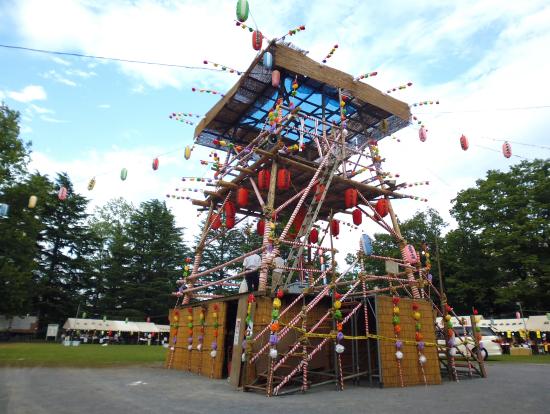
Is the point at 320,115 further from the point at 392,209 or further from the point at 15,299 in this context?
the point at 15,299

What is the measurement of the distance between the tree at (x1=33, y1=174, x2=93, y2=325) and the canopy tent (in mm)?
7485

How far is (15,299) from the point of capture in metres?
34.8

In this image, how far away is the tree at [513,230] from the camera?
33.0 meters

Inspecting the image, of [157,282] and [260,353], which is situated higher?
[157,282]

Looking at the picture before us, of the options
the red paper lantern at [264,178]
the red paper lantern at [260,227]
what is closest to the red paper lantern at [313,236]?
the red paper lantern at [260,227]

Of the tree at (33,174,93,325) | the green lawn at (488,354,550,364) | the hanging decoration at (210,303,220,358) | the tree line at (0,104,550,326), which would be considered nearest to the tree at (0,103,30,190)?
the tree line at (0,104,550,326)

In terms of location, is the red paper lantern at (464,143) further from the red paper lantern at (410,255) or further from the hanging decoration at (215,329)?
the hanging decoration at (215,329)

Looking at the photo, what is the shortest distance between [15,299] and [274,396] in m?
36.1

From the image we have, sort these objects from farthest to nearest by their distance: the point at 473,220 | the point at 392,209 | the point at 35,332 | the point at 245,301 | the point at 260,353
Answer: the point at 35,332 < the point at 473,220 < the point at 392,209 < the point at 245,301 < the point at 260,353

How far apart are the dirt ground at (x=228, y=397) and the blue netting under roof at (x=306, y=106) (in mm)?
11097

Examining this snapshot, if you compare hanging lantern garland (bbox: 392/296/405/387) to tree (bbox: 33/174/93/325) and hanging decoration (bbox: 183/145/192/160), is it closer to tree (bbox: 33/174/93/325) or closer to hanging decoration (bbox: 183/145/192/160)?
hanging decoration (bbox: 183/145/192/160)

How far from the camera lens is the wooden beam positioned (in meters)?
13.5

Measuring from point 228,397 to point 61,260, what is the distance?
4940cm

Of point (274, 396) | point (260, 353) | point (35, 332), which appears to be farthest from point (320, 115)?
point (35, 332)
